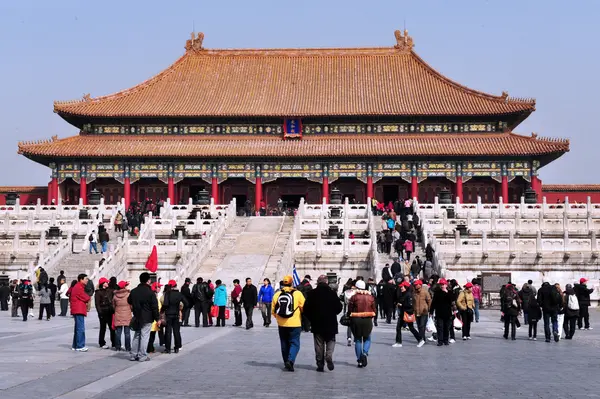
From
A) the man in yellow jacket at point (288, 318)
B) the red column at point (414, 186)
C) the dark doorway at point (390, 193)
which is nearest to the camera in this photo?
the man in yellow jacket at point (288, 318)

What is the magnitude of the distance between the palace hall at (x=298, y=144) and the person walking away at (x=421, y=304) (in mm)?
38391

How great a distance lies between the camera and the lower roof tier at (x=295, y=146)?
56938mm

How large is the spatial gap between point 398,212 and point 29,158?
2455 cm

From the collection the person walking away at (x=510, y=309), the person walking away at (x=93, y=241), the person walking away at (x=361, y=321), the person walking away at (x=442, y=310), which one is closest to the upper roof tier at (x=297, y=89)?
the person walking away at (x=93, y=241)

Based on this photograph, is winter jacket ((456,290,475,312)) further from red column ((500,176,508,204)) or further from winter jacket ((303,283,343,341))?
red column ((500,176,508,204))

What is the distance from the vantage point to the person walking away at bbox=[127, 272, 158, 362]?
15680mm

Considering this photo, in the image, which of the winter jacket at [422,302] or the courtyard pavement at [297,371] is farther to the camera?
the winter jacket at [422,302]

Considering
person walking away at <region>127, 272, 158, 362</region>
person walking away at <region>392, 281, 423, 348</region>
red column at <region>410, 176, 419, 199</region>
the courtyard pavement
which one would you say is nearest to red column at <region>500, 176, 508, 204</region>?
red column at <region>410, 176, 419, 199</region>

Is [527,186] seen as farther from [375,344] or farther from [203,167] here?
[375,344]

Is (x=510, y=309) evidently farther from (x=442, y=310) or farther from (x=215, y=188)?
(x=215, y=188)

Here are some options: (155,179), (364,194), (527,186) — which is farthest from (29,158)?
(527,186)

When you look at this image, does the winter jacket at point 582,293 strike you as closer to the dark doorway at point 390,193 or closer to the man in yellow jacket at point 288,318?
the man in yellow jacket at point 288,318

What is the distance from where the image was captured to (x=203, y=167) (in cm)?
5847

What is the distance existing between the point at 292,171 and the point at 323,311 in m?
43.6
